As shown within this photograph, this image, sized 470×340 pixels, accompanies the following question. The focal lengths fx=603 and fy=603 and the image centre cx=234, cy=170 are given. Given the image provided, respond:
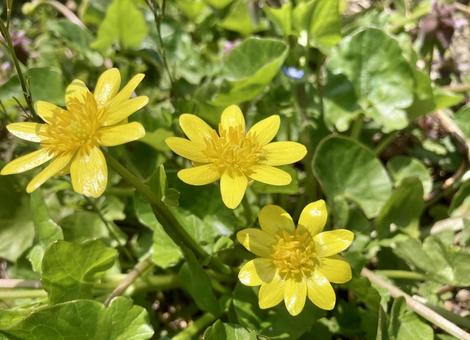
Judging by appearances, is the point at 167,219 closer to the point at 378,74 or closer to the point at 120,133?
the point at 120,133

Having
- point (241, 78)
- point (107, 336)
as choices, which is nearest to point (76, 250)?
point (107, 336)

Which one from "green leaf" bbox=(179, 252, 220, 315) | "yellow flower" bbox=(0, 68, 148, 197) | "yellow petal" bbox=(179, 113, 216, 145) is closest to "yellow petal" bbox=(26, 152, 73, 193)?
"yellow flower" bbox=(0, 68, 148, 197)

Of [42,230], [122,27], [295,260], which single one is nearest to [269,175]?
[295,260]

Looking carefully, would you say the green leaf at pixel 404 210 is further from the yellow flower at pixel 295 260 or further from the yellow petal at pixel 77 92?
the yellow petal at pixel 77 92

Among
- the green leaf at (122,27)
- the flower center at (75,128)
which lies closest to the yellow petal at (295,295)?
the flower center at (75,128)

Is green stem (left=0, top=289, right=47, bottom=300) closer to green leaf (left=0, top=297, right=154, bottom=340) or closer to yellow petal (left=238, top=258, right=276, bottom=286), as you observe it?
green leaf (left=0, top=297, right=154, bottom=340)

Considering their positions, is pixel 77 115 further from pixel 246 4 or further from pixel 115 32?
pixel 246 4
